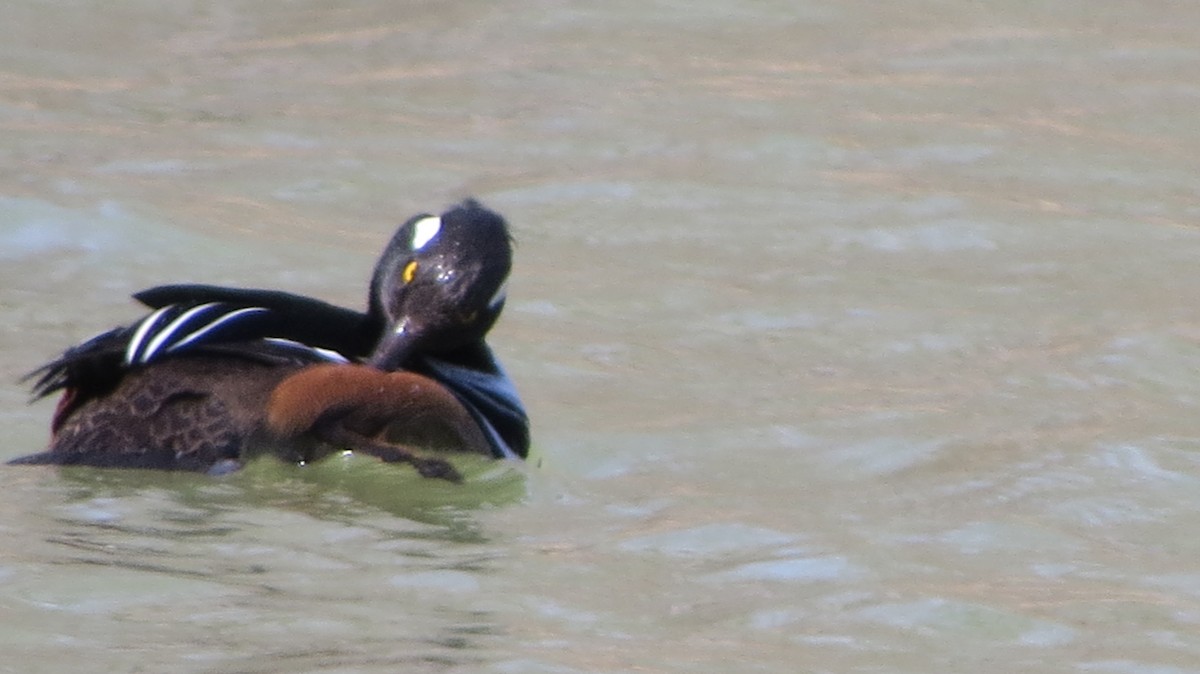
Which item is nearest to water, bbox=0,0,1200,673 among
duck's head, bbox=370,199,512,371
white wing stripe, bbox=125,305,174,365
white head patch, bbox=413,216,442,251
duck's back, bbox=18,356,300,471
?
duck's back, bbox=18,356,300,471

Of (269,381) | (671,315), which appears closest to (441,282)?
(269,381)

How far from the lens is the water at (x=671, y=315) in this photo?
4.86 metres

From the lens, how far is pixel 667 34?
13.3m

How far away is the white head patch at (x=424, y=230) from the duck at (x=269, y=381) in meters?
0.05

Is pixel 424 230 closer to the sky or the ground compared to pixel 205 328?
closer to the sky

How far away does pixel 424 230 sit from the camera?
6.56 meters

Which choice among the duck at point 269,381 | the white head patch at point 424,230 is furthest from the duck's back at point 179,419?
the white head patch at point 424,230

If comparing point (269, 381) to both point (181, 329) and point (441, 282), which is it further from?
point (441, 282)

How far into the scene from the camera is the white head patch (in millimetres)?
6496

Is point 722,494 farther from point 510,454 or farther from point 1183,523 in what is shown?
point 1183,523

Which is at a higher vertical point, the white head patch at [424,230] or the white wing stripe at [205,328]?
the white head patch at [424,230]

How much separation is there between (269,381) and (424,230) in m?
0.82

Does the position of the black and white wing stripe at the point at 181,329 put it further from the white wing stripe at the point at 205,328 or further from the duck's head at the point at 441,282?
the duck's head at the point at 441,282

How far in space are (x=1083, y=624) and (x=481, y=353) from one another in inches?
94.0
